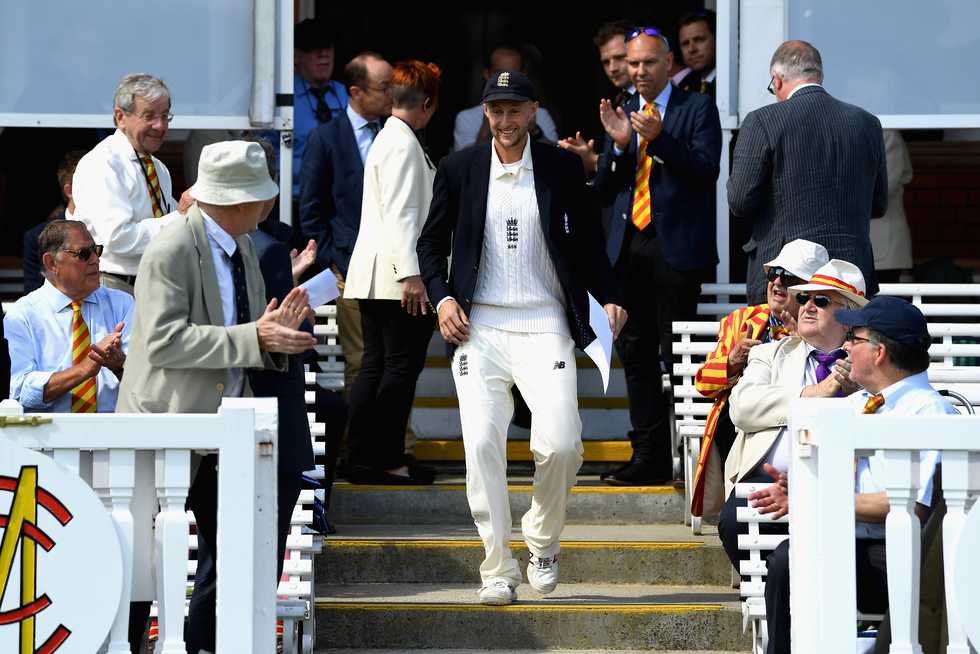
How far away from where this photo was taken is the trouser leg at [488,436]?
5719 millimetres

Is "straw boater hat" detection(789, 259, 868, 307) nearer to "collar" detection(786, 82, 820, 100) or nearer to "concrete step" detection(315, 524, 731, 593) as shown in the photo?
"collar" detection(786, 82, 820, 100)

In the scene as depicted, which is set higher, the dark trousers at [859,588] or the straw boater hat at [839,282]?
the straw boater hat at [839,282]

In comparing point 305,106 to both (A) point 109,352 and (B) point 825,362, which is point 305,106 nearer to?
(A) point 109,352

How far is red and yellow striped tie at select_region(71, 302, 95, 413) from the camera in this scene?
227 inches

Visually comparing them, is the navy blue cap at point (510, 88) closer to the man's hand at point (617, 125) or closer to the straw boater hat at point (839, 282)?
the man's hand at point (617, 125)

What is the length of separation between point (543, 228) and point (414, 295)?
90cm

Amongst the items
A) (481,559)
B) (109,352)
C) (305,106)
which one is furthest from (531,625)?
(305,106)

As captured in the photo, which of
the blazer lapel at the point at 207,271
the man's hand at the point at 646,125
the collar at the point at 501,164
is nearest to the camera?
the blazer lapel at the point at 207,271

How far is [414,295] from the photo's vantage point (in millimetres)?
→ 6609

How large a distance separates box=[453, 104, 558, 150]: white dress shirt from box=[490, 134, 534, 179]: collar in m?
2.46

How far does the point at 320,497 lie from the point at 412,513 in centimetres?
91

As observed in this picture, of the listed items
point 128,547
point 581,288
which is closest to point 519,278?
point 581,288

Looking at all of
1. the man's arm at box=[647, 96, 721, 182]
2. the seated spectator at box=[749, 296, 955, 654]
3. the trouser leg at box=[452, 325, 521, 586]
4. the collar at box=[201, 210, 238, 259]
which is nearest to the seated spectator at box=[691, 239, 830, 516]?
the trouser leg at box=[452, 325, 521, 586]

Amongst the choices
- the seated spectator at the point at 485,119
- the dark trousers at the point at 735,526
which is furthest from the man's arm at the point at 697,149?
the dark trousers at the point at 735,526
